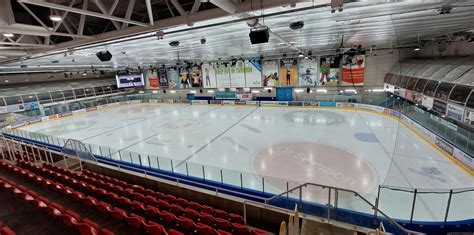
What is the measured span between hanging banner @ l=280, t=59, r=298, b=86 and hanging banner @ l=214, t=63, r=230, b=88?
613cm

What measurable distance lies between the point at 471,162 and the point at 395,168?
237cm

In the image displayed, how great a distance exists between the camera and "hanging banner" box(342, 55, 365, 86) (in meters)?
18.3

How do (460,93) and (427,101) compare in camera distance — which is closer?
(460,93)

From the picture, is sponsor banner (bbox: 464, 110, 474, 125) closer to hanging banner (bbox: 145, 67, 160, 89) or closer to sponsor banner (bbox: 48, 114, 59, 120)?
sponsor banner (bbox: 48, 114, 59, 120)

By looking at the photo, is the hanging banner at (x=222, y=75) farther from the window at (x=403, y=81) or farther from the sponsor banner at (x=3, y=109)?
the sponsor banner at (x=3, y=109)

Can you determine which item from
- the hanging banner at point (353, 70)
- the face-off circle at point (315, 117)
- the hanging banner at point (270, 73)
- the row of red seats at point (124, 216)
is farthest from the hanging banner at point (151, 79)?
the row of red seats at point (124, 216)

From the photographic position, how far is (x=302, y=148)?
1054cm

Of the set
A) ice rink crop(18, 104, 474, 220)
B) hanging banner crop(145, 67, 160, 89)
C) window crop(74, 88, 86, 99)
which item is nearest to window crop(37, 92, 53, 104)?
window crop(74, 88, 86, 99)

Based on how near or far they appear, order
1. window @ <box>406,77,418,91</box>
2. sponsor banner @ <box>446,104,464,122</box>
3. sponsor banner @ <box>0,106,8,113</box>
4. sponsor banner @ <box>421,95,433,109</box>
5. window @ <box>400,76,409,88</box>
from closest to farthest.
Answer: sponsor banner @ <box>446,104,464,122</box> < sponsor banner @ <box>421,95,433,109</box> < window @ <box>406,77,418,91</box> < window @ <box>400,76,409,88</box> < sponsor banner @ <box>0,106,8,113</box>

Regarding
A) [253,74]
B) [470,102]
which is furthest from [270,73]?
[470,102]

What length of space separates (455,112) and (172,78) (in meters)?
27.1

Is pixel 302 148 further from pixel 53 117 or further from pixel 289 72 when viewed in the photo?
pixel 53 117

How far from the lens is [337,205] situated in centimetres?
500

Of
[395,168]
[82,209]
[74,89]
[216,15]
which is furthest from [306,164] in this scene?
[74,89]
